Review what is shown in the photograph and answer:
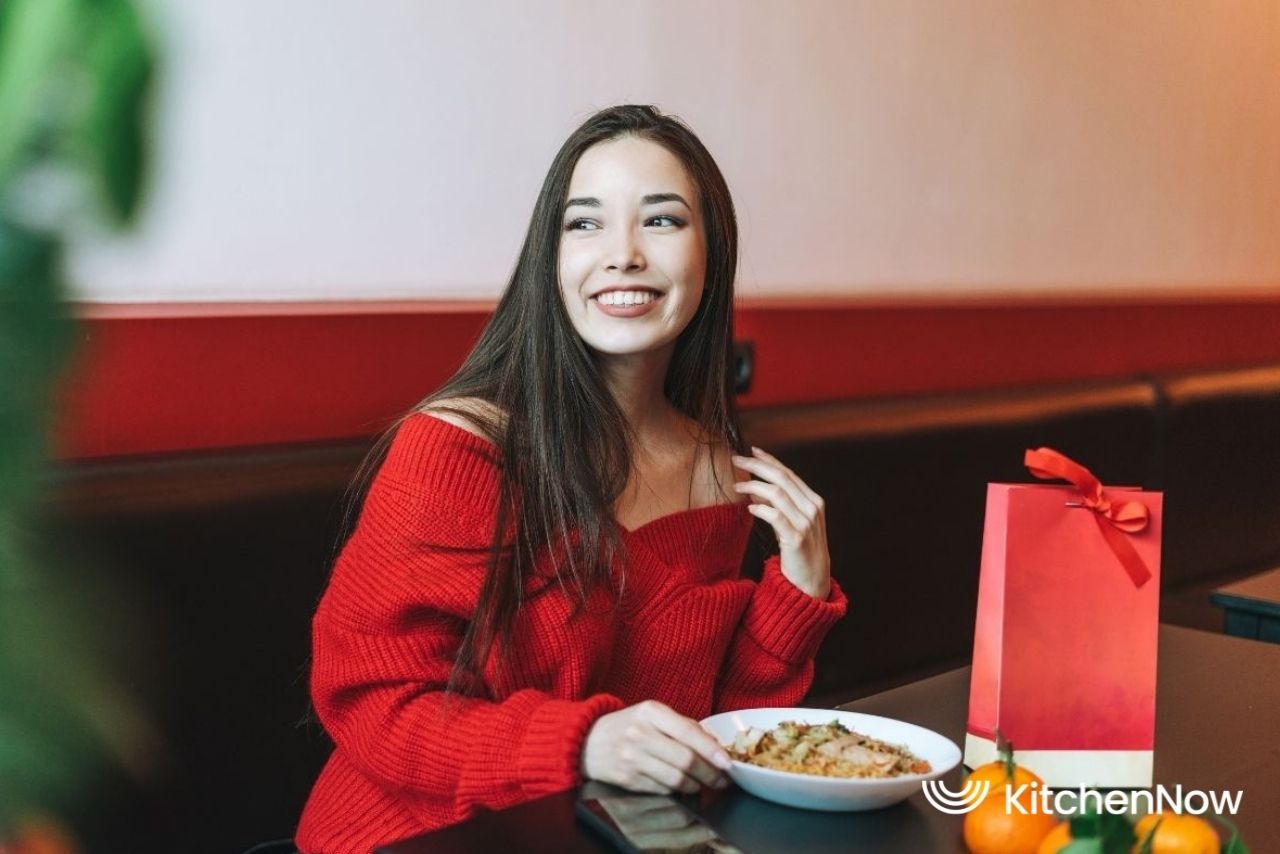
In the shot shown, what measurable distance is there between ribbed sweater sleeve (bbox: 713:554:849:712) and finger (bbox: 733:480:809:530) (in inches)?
3.4

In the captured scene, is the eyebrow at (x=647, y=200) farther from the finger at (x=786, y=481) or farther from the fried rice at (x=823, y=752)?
the fried rice at (x=823, y=752)

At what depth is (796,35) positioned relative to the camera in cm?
260

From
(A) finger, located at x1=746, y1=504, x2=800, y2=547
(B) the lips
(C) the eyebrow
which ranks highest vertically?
(C) the eyebrow

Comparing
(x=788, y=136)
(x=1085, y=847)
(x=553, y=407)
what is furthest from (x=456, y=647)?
(x=788, y=136)

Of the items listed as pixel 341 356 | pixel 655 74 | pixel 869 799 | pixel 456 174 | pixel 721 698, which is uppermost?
pixel 655 74

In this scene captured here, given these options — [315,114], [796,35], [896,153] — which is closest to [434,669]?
[315,114]

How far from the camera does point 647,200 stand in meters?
1.49

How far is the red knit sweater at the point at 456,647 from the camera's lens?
48.5 inches

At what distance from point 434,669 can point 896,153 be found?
1859 mm

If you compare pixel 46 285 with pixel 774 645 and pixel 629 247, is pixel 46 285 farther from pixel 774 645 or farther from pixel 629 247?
pixel 774 645

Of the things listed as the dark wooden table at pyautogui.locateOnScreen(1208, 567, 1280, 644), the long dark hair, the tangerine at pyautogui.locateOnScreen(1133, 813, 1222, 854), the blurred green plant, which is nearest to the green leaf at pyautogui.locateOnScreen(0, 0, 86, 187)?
the blurred green plant

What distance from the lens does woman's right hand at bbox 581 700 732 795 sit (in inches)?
42.0

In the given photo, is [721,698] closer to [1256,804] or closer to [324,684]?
[324,684]

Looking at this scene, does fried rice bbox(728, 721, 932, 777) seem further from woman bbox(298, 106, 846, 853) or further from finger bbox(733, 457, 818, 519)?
finger bbox(733, 457, 818, 519)
